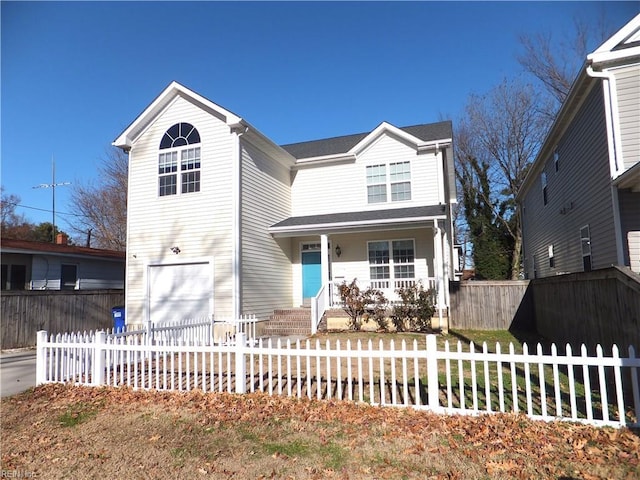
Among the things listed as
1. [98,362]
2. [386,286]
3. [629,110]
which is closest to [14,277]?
[98,362]

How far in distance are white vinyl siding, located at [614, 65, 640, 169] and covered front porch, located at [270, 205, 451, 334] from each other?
505 centimetres

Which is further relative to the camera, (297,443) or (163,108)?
(163,108)

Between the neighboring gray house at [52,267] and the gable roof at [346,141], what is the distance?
10.2 metres

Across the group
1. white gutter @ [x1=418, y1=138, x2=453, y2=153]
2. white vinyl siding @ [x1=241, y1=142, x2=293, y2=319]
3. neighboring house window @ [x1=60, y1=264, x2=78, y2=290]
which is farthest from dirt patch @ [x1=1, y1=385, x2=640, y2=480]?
neighboring house window @ [x1=60, y1=264, x2=78, y2=290]

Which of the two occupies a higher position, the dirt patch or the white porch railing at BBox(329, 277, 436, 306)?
the white porch railing at BBox(329, 277, 436, 306)

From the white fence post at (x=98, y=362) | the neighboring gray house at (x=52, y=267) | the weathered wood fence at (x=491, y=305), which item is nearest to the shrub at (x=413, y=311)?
the weathered wood fence at (x=491, y=305)

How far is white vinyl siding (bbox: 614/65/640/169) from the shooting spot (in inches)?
330

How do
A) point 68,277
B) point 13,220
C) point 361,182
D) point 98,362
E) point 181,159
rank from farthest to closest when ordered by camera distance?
point 13,220 → point 68,277 → point 361,182 → point 181,159 → point 98,362

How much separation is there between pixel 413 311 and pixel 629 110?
7.32 meters

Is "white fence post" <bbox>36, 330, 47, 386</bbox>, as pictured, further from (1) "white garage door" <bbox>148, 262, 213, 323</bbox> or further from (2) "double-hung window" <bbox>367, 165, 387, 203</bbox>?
(2) "double-hung window" <bbox>367, 165, 387, 203</bbox>

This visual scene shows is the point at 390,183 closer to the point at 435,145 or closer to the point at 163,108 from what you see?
the point at 435,145

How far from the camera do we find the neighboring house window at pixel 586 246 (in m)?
10.4

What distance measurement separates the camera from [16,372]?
8367 mm

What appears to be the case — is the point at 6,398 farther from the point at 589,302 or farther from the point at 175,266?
the point at 589,302
